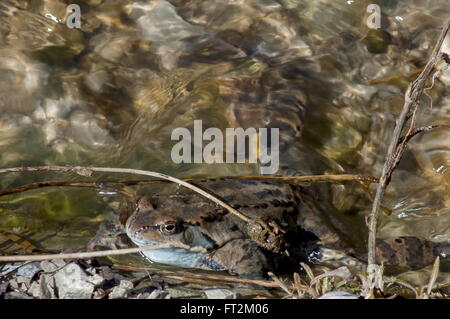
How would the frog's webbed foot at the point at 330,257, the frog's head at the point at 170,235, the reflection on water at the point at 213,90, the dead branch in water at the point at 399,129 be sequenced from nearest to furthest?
the dead branch in water at the point at 399,129 → the frog's head at the point at 170,235 → the frog's webbed foot at the point at 330,257 → the reflection on water at the point at 213,90

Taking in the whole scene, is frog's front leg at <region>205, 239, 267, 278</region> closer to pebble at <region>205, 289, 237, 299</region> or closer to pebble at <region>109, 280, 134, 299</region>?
pebble at <region>205, 289, 237, 299</region>

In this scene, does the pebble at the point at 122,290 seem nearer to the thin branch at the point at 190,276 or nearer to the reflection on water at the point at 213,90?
the thin branch at the point at 190,276

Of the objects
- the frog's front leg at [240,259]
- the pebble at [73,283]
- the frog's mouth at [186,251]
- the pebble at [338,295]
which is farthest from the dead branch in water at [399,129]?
the pebble at [73,283]

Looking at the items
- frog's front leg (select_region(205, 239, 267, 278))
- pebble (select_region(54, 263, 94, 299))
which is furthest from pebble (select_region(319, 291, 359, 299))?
pebble (select_region(54, 263, 94, 299))

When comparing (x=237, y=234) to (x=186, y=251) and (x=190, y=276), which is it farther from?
(x=190, y=276)

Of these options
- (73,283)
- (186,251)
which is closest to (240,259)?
(186,251)
